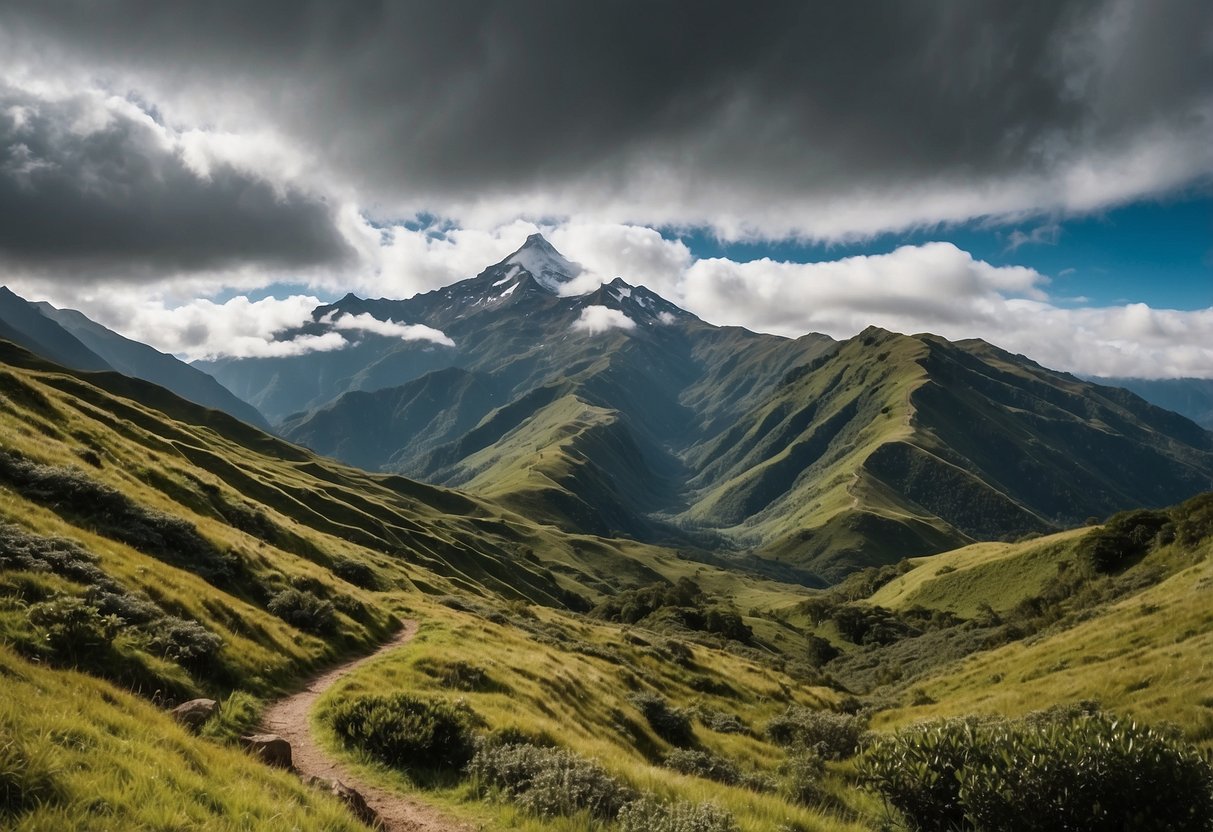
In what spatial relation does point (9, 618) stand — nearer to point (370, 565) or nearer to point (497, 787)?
point (497, 787)

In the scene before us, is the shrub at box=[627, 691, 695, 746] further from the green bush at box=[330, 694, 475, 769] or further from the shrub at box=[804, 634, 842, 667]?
the shrub at box=[804, 634, 842, 667]

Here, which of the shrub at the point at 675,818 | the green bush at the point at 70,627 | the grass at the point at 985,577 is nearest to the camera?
the shrub at the point at 675,818

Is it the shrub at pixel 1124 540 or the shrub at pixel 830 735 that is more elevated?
the shrub at pixel 1124 540

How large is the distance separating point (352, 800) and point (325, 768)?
4076mm

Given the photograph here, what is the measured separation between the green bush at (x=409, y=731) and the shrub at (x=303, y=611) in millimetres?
15284

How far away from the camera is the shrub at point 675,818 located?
30.9 feet

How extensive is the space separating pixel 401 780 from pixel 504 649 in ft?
75.4

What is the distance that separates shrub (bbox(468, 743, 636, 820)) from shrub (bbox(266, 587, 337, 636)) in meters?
18.8

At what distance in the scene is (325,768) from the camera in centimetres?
1398

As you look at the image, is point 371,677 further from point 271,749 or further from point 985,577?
point 985,577

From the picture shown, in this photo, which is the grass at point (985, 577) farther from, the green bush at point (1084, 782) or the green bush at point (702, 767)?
the green bush at point (1084, 782)

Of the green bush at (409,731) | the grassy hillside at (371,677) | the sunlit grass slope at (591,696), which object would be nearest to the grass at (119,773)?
the grassy hillside at (371,677)

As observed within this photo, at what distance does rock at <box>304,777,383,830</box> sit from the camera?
400 inches

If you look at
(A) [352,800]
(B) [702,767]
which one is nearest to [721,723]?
(B) [702,767]
